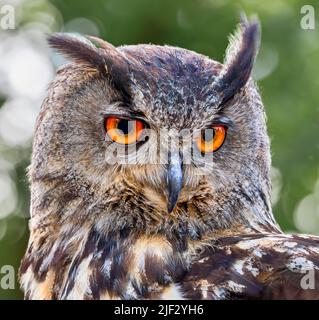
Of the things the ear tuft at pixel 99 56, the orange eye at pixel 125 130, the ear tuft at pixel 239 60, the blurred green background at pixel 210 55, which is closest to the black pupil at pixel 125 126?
the orange eye at pixel 125 130

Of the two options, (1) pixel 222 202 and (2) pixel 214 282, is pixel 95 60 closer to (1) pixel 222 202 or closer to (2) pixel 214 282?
(1) pixel 222 202

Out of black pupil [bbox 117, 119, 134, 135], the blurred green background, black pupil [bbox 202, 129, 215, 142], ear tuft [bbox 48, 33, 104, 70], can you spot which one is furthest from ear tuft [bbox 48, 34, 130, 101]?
the blurred green background

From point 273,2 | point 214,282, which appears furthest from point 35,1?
point 214,282

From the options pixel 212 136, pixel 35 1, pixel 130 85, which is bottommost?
pixel 212 136

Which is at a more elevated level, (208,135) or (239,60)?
(239,60)

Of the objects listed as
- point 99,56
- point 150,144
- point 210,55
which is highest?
point 210,55

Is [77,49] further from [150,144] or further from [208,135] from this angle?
[208,135]

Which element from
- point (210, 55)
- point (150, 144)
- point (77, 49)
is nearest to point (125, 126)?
point (150, 144)
